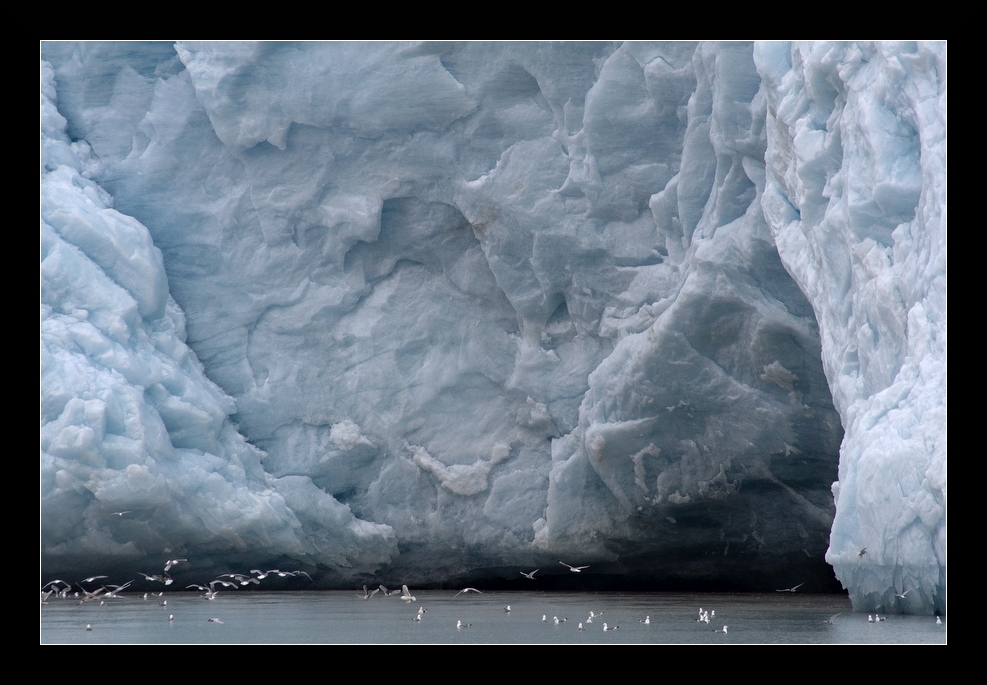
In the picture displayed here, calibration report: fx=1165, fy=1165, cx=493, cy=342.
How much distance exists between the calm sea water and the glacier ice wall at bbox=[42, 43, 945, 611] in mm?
1183

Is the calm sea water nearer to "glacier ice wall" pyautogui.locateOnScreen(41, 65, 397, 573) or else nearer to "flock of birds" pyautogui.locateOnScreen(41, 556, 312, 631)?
"flock of birds" pyautogui.locateOnScreen(41, 556, 312, 631)

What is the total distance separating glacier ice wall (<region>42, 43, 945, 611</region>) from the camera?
1518 centimetres

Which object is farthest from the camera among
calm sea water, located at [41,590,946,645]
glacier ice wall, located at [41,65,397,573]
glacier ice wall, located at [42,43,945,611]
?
glacier ice wall, located at [42,43,945,611]

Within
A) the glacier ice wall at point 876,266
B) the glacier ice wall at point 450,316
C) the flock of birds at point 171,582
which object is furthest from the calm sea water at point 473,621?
the glacier ice wall at point 450,316

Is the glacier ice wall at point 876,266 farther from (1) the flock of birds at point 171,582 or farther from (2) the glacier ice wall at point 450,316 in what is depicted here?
(1) the flock of birds at point 171,582

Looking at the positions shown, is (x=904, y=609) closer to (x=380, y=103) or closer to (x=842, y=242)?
(x=842, y=242)

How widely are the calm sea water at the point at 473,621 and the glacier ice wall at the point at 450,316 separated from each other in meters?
1.18

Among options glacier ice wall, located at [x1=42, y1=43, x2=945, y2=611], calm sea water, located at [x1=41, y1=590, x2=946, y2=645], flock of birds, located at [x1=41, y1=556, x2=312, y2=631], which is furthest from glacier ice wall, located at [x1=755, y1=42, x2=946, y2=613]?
flock of birds, located at [x1=41, y1=556, x2=312, y2=631]

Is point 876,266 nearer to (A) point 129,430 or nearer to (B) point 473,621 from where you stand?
(B) point 473,621

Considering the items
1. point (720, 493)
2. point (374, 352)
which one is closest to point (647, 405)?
point (720, 493)

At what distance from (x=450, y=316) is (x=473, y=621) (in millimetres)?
6498

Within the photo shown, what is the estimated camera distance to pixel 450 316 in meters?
17.4

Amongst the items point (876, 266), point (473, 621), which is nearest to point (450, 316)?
point (473, 621)

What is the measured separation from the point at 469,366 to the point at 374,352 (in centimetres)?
144
